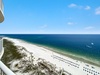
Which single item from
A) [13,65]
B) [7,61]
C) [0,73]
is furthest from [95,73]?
[0,73]

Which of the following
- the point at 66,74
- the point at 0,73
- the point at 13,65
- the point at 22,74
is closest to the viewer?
the point at 0,73

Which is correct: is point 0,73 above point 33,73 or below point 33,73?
above

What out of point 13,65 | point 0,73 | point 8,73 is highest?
point 8,73

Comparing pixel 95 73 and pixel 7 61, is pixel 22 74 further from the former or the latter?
pixel 95 73

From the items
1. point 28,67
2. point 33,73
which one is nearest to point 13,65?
point 28,67

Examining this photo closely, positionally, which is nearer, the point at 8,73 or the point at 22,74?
the point at 8,73

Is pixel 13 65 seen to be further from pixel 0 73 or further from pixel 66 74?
pixel 0 73

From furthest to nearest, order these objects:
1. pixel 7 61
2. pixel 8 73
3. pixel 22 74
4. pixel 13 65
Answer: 1. pixel 7 61
2. pixel 13 65
3. pixel 22 74
4. pixel 8 73

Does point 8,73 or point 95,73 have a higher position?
point 8,73

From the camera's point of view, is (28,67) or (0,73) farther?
(28,67)
